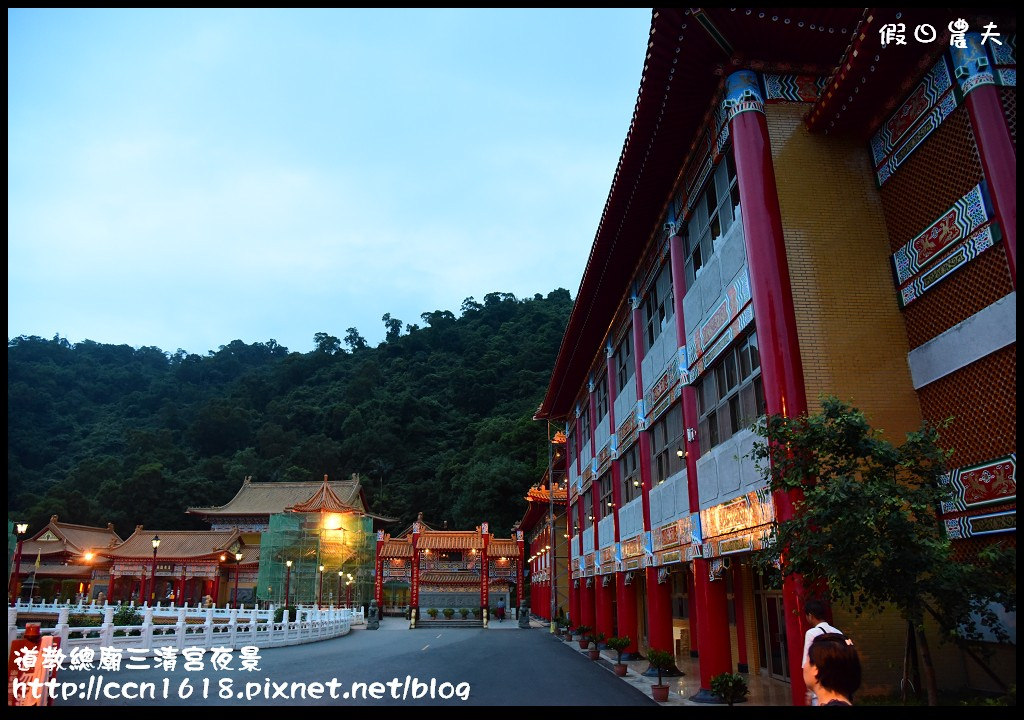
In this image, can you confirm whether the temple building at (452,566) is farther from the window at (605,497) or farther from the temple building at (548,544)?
the window at (605,497)

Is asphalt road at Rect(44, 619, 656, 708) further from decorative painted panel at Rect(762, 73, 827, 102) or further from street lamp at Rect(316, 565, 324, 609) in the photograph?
street lamp at Rect(316, 565, 324, 609)

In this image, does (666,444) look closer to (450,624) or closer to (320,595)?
(450,624)

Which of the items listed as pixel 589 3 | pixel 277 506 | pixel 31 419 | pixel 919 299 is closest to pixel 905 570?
pixel 919 299

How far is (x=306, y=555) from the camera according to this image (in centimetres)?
5006

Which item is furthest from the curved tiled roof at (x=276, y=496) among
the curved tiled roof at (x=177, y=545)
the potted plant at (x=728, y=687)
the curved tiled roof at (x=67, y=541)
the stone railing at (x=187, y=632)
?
the potted plant at (x=728, y=687)

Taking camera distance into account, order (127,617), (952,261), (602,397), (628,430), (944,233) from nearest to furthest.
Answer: (952,261)
(944,233)
(628,430)
(127,617)
(602,397)

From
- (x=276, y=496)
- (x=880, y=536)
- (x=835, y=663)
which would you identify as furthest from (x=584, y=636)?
(x=276, y=496)

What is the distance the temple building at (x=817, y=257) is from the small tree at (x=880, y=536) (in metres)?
1.52

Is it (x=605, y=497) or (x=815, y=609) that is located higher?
(x=605, y=497)

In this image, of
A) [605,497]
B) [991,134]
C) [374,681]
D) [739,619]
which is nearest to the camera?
[991,134]

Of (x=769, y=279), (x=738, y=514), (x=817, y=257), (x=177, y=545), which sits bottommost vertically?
(x=738, y=514)

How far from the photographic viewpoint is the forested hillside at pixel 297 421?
76.1 meters

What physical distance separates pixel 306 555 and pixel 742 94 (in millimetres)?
47151

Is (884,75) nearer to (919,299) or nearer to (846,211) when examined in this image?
(846,211)
